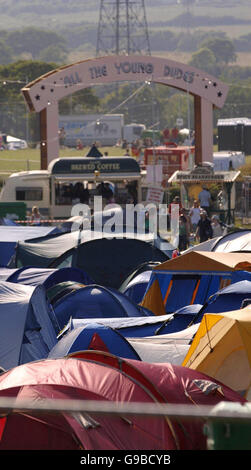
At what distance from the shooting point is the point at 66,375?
6355 millimetres

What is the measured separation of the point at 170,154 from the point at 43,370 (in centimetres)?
3013

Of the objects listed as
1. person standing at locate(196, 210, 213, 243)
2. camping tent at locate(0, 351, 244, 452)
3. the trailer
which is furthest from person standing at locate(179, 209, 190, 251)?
the trailer

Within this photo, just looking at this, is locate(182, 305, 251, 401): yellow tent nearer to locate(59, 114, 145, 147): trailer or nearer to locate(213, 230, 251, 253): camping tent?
locate(213, 230, 251, 253): camping tent

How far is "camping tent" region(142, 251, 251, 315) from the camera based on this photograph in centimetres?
1283

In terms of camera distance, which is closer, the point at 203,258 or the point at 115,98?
the point at 203,258

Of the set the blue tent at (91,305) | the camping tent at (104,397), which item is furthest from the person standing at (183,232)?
the camping tent at (104,397)

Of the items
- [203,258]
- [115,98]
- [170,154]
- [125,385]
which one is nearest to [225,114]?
[115,98]

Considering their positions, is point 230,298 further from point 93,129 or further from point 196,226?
point 93,129

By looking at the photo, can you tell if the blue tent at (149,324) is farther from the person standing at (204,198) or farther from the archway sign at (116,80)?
the archway sign at (116,80)

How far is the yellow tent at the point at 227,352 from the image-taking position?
8008mm

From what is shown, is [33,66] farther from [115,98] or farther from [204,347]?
[204,347]

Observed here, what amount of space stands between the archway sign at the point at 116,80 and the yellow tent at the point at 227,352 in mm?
19184

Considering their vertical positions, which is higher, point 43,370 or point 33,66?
point 33,66

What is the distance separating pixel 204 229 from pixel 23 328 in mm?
9905
